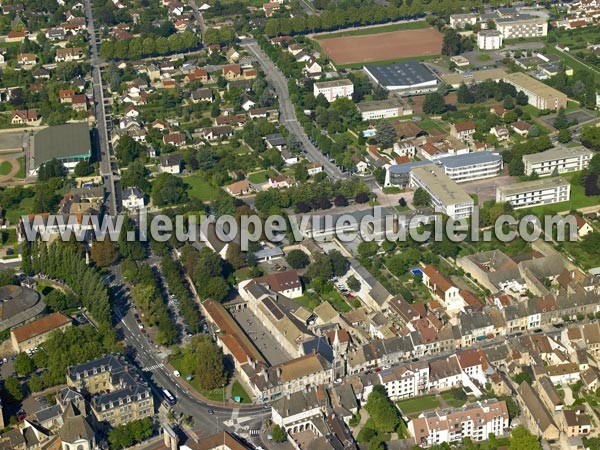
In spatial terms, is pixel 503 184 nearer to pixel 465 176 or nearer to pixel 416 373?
pixel 465 176

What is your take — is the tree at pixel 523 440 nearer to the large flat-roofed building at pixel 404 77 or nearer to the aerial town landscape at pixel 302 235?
the aerial town landscape at pixel 302 235

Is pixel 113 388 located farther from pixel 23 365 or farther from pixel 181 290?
pixel 181 290

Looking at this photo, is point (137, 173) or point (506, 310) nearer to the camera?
point (506, 310)

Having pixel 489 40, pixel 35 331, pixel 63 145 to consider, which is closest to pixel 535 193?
pixel 35 331

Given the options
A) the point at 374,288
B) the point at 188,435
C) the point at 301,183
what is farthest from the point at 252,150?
the point at 188,435

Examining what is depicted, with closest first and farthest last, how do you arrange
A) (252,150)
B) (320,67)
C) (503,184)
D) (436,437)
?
(436,437) → (503,184) → (252,150) → (320,67)

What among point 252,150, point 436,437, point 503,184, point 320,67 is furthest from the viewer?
point 320,67
